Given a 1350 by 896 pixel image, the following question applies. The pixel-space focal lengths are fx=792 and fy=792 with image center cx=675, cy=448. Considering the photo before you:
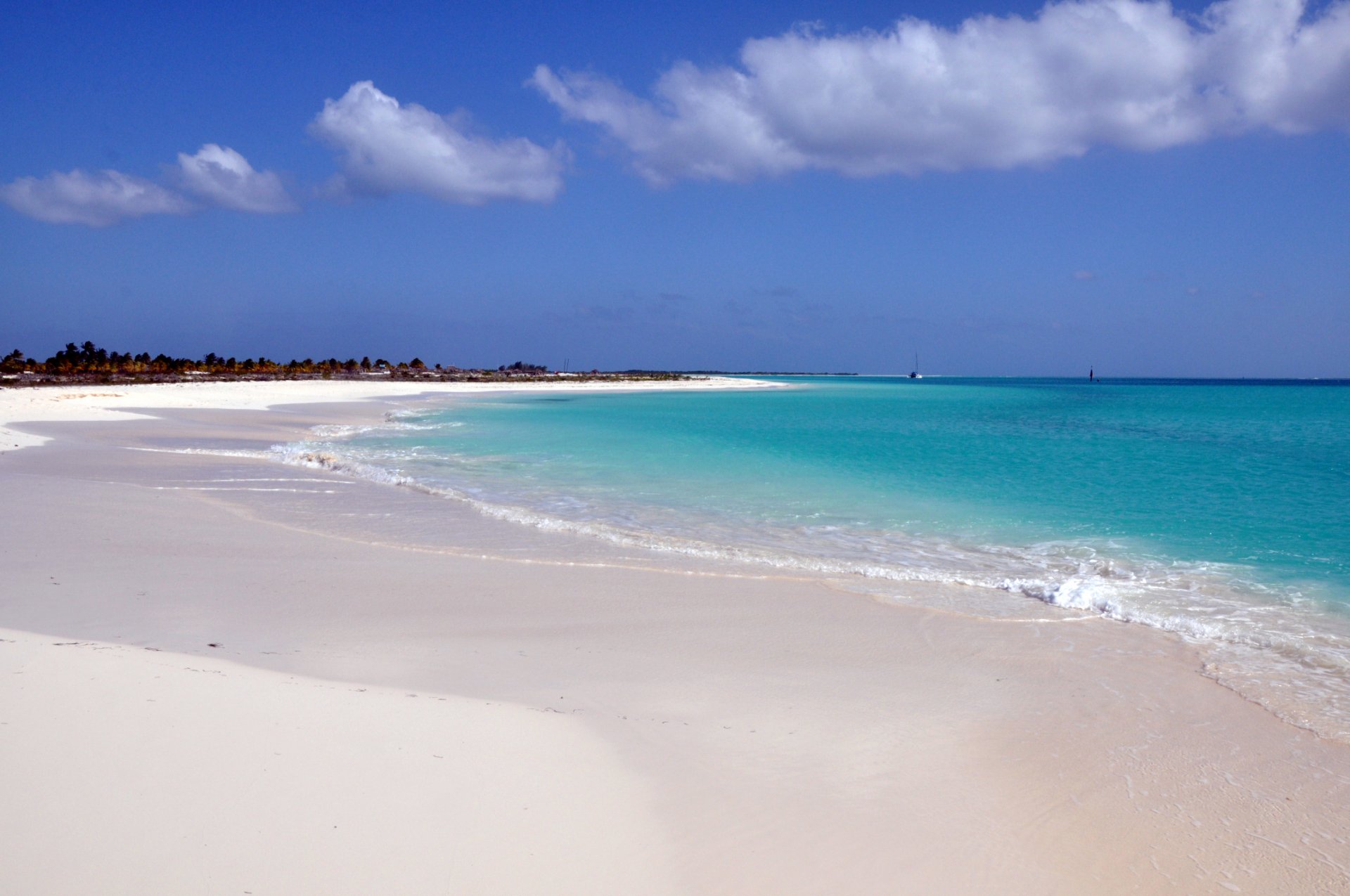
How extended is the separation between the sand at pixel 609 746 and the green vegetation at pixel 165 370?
41636 millimetres

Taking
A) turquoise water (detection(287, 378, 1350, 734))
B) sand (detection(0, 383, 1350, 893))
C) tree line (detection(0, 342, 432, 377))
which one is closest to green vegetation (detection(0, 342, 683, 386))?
tree line (detection(0, 342, 432, 377))

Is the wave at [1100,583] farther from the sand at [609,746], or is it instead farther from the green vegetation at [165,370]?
the green vegetation at [165,370]

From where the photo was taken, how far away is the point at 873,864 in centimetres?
294

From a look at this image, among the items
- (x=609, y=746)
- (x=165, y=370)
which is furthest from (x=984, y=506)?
(x=165, y=370)

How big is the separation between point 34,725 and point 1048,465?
18.6 metres

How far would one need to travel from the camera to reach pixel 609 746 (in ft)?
12.4

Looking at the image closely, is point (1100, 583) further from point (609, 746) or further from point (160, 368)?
point (160, 368)

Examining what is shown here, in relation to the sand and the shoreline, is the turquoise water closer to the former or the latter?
the sand

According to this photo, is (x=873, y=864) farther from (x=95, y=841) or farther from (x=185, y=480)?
(x=185, y=480)

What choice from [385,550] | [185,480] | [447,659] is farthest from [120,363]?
[447,659]

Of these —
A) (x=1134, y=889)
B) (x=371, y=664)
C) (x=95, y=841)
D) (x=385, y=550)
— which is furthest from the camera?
(x=385, y=550)

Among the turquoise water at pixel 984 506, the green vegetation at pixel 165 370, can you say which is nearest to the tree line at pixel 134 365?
the green vegetation at pixel 165 370

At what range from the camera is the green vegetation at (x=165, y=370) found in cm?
4503

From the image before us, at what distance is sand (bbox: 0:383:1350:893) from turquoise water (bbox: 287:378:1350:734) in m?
1.11
